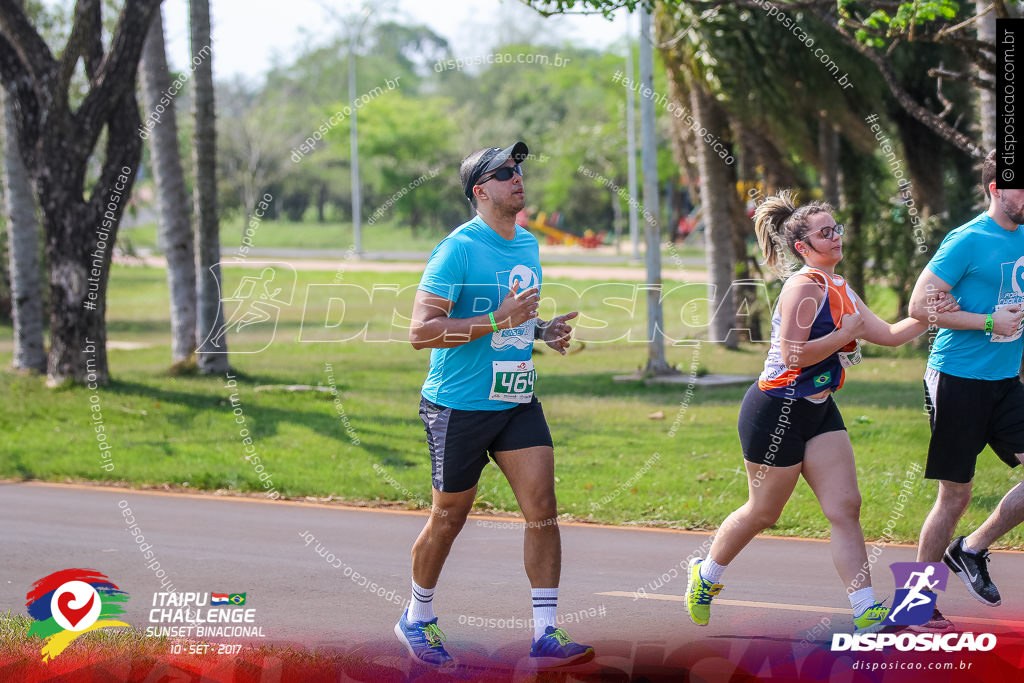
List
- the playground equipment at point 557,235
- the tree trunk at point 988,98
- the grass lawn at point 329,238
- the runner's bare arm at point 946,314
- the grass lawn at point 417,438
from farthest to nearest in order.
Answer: the playground equipment at point 557,235 < the grass lawn at point 329,238 < the tree trunk at point 988,98 < the grass lawn at point 417,438 < the runner's bare arm at point 946,314

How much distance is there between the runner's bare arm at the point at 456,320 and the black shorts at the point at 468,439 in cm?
33

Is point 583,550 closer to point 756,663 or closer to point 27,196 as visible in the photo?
point 756,663

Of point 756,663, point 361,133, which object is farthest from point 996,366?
point 361,133

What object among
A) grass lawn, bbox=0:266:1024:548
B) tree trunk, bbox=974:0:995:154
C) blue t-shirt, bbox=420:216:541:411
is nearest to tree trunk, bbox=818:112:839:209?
grass lawn, bbox=0:266:1024:548

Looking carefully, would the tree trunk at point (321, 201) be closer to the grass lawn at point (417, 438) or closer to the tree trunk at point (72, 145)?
the grass lawn at point (417, 438)

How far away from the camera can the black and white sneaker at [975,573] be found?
523cm

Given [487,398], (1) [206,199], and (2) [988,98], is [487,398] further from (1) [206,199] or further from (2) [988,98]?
(1) [206,199]

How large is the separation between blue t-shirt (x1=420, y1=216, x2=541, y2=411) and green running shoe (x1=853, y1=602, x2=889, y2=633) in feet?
5.68

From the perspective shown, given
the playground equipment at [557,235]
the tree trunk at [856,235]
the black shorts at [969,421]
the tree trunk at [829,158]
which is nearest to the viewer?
the black shorts at [969,421]

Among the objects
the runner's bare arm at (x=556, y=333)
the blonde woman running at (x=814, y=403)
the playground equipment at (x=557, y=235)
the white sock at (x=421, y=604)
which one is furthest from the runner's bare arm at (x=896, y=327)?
the playground equipment at (x=557, y=235)

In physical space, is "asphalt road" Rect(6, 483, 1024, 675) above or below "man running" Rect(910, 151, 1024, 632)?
below

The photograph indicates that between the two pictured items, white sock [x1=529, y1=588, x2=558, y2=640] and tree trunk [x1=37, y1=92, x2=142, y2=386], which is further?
tree trunk [x1=37, y1=92, x2=142, y2=386]

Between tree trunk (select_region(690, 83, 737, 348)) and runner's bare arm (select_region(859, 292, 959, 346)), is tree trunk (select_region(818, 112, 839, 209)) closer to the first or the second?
tree trunk (select_region(690, 83, 737, 348))

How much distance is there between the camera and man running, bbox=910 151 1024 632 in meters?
5.02
